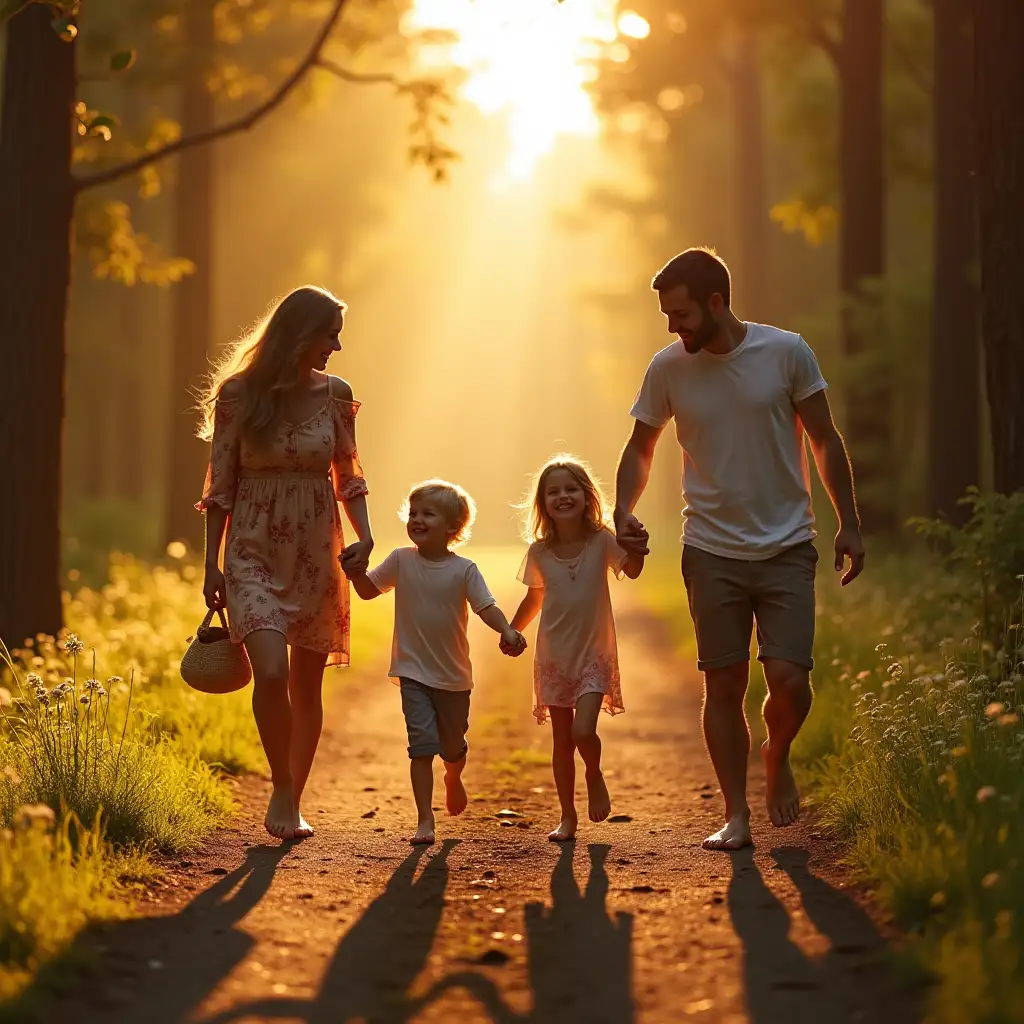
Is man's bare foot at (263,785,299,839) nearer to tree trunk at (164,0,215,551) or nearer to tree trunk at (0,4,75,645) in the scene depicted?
tree trunk at (0,4,75,645)

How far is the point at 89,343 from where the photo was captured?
28000 millimetres

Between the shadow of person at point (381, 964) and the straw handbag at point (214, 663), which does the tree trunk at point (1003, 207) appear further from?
the straw handbag at point (214, 663)

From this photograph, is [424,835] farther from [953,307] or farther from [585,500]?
[953,307]

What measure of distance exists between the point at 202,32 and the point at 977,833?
553 inches

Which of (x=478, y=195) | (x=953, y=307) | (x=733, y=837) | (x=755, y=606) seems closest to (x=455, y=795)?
(x=733, y=837)

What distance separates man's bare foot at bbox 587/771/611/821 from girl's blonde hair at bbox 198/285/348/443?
7.01 feet

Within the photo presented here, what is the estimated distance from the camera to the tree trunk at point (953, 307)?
14.6 m

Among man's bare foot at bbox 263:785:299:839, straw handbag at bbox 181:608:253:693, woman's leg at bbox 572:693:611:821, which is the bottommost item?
man's bare foot at bbox 263:785:299:839

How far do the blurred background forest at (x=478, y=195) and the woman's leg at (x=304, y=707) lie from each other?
120 inches

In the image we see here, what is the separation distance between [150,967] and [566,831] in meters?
2.64

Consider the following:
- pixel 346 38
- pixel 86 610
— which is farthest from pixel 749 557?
pixel 346 38

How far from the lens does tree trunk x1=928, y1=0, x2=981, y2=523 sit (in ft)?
48.0

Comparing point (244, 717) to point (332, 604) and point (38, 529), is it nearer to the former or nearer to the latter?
point (38, 529)

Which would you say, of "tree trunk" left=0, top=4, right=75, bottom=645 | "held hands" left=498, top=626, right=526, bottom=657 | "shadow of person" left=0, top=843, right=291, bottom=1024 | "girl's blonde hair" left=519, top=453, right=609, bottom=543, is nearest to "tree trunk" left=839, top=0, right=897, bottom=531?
"tree trunk" left=0, top=4, right=75, bottom=645
